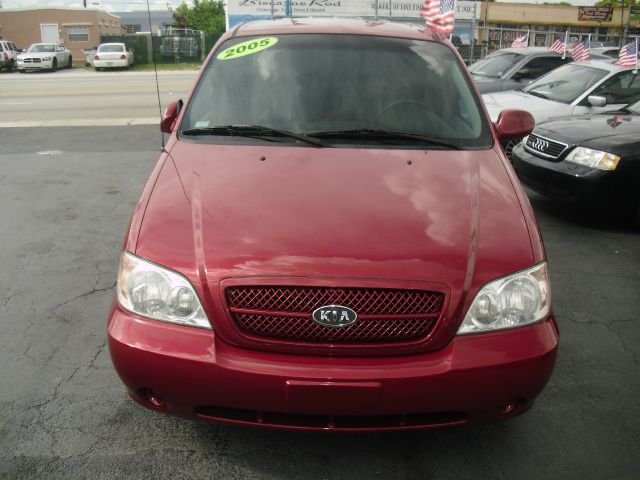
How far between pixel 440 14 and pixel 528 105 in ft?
30.6

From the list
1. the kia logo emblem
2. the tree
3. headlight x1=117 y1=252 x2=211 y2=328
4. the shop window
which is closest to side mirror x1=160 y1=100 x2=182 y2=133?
headlight x1=117 y1=252 x2=211 y2=328

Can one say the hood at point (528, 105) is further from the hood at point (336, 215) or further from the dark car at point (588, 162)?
the hood at point (336, 215)

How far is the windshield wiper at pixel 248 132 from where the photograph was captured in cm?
323

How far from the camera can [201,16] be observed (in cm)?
7375

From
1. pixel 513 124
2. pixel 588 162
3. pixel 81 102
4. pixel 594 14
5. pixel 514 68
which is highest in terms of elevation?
pixel 594 14

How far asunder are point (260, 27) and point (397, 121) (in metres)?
1.29

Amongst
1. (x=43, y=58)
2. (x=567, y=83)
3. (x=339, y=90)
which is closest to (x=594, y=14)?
(x=43, y=58)

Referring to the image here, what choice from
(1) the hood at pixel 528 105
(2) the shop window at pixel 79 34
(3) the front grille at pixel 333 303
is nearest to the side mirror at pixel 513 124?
(3) the front grille at pixel 333 303

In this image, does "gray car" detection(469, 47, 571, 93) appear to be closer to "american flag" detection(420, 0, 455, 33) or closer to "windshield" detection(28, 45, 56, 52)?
"american flag" detection(420, 0, 455, 33)

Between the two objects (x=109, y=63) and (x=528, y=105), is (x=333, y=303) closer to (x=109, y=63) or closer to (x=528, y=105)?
(x=528, y=105)

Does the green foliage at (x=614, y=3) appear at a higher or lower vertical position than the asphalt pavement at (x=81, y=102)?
higher

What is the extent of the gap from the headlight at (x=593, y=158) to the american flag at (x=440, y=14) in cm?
1140

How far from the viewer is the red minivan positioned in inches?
90.4

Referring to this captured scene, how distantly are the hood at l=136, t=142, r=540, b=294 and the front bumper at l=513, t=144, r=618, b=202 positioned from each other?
10.0 feet
